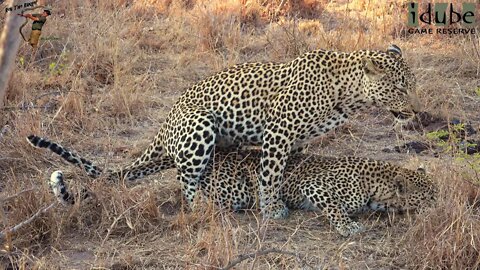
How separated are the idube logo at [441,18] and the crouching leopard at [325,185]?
4370 mm

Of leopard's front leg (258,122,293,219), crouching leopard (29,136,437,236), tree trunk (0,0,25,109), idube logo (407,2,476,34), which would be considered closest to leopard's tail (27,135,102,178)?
crouching leopard (29,136,437,236)

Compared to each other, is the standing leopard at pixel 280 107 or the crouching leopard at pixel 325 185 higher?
the standing leopard at pixel 280 107

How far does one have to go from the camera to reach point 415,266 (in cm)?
422

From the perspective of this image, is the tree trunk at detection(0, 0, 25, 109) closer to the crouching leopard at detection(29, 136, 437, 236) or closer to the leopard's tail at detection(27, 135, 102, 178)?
the crouching leopard at detection(29, 136, 437, 236)

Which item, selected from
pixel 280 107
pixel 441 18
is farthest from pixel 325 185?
pixel 441 18

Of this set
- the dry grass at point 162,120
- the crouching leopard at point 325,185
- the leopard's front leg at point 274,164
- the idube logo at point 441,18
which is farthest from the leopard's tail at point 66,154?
the idube logo at point 441,18

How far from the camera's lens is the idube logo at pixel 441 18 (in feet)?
29.8

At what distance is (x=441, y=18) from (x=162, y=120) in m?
4.21

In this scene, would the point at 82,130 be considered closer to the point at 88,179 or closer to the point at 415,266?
the point at 88,179

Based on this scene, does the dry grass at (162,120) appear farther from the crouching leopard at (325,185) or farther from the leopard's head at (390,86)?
the leopard's head at (390,86)

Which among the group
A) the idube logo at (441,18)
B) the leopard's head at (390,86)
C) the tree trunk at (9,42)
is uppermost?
the tree trunk at (9,42)

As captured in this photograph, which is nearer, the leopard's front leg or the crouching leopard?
the crouching leopard

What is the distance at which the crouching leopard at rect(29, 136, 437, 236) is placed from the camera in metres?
4.97

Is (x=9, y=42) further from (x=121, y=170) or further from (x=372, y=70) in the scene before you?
(x=121, y=170)
